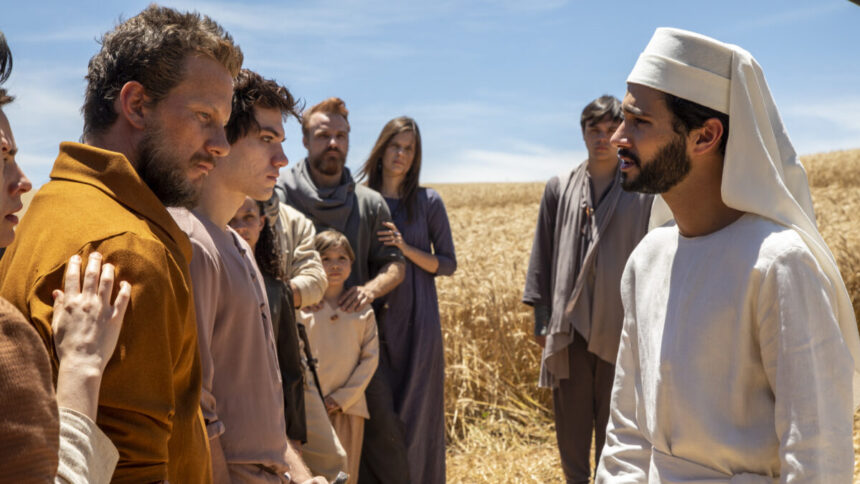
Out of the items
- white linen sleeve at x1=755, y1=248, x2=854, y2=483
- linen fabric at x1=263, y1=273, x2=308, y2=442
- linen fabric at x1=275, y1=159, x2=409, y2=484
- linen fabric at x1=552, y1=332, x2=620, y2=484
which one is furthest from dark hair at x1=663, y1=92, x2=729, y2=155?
linen fabric at x1=552, y1=332, x2=620, y2=484

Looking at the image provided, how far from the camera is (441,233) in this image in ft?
19.5

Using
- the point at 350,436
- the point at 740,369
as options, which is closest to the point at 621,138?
the point at 740,369

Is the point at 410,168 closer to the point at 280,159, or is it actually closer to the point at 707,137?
the point at 280,159

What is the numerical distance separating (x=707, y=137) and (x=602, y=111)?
279 centimetres

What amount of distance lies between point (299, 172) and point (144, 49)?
3.14m

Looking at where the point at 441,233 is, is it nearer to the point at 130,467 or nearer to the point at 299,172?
the point at 299,172

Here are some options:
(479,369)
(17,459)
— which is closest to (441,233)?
(479,369)

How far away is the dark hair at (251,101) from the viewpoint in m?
3.11

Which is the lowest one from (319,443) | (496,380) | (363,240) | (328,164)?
(496,380)

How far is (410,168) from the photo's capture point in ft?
19.3

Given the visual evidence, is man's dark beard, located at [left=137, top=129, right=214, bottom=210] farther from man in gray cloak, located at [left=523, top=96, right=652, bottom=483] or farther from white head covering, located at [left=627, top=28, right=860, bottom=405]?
man in gray cloak, located at [left=523, top=96, right=652, bottom=483]

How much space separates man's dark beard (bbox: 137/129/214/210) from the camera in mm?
2109

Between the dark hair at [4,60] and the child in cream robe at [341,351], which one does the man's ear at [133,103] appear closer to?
the dark hair at [4,60]

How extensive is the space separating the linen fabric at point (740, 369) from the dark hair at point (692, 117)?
0.31 meters
